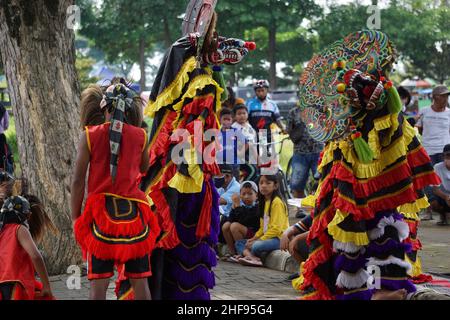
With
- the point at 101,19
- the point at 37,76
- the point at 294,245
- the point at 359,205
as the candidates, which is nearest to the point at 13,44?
the point at 37,76

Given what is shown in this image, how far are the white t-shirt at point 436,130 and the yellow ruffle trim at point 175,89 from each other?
6289 millimetres

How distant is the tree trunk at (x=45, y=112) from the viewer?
7.24 metres

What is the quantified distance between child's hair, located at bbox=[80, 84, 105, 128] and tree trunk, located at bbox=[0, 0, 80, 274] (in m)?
2.39

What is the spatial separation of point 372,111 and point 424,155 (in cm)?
71

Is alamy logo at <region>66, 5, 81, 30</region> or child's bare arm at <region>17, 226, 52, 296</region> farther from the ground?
alamy logo at <region>66, 5, 81, 30</region>

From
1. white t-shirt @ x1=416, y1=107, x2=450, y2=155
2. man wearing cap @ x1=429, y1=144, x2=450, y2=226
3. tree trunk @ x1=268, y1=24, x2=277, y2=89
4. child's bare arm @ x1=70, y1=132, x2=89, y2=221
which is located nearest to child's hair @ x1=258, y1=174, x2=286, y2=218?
man wearing cap @ x1=429, y1=144, x2=450, y2=226

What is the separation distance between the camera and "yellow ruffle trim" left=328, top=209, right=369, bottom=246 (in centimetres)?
534

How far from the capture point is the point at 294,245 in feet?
22.0

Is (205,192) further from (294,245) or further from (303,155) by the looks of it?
(303,155)

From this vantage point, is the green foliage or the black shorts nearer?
the black shorts

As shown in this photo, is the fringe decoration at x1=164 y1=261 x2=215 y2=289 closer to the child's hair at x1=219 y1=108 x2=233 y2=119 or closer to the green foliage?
the child's hair at x1=219 y1=108 x2=233 y2=119

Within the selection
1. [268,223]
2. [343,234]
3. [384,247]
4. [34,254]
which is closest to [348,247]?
[343,234]

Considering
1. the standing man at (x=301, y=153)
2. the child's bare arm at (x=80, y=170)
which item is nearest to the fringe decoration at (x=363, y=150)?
the child's bare arm at (x=80, y=170)
